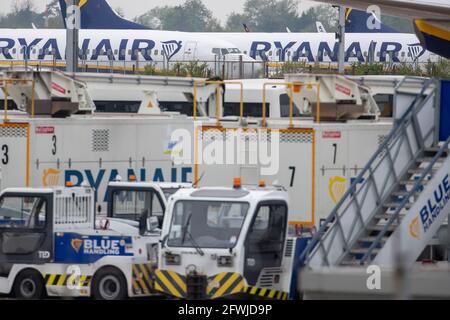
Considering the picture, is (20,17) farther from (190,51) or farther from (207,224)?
(207,224)

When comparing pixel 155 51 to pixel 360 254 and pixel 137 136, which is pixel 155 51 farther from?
pixel 360 254

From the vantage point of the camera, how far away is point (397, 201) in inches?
647

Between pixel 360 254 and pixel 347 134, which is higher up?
pixel 347 134

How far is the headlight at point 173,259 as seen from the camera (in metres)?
14.4

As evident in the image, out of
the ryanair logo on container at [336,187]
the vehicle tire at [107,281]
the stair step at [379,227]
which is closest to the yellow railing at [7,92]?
the vehicle tire at [107,281]

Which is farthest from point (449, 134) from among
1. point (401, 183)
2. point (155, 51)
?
point (155, 51)

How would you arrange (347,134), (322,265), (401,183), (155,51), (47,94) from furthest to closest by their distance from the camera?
(155,51), (47,94), (347,134), (401,183), (322,265)

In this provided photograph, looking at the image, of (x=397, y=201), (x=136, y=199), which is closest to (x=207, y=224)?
(x=397, y=201)

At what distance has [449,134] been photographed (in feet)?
53.0

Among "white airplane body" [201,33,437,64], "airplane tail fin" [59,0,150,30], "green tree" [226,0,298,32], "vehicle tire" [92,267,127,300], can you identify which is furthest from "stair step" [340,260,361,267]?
"green tree" [226,0,298,32]

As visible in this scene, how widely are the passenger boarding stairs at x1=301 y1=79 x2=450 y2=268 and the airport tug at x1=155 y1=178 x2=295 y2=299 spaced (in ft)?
1.88

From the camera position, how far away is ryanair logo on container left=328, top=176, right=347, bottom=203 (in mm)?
18359

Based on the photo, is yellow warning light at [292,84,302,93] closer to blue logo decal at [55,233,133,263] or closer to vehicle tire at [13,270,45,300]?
blue logo decal at [55,233,133,263]
